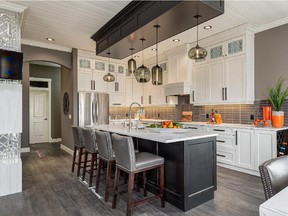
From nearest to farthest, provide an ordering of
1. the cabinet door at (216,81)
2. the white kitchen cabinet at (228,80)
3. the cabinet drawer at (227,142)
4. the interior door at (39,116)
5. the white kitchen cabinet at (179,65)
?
the cabinet drawer at (227,142) < the white kitchen cabinet at (228,80) < the cabinet door at (216,81) < the white kitchen cabinet at (179,65) < the interior door at (39,116)

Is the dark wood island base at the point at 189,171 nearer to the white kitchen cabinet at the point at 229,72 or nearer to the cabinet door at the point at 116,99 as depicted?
the white kitchen cabinet at the point at 229,72

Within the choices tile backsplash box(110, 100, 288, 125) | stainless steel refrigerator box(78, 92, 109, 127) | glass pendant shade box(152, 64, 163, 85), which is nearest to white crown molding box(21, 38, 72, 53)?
stainless steel refrigerator box(78, 92, 109, 127)

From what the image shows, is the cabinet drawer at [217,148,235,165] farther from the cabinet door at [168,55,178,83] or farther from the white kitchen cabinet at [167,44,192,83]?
the cabinet door at [168,55,178,83]

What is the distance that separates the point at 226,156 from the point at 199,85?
190cm

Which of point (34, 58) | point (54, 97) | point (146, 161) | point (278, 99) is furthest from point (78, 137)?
point (54, 97)

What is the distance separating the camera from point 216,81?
4.62 metres

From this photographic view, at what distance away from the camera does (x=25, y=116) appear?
596 centimetres

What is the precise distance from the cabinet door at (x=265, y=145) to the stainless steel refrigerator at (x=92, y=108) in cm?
411

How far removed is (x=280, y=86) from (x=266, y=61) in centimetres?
66

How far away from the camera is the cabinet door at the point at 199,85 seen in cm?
490

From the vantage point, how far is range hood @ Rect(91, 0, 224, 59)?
2.41 m

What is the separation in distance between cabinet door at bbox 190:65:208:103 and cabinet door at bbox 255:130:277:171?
160 centimetres

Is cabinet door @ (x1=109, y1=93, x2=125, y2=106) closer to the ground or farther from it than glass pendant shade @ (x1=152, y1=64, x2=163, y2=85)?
closer to the ground

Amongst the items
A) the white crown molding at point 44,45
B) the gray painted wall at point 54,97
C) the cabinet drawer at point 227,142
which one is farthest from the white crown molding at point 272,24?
the gray painted wall at point 54,97
